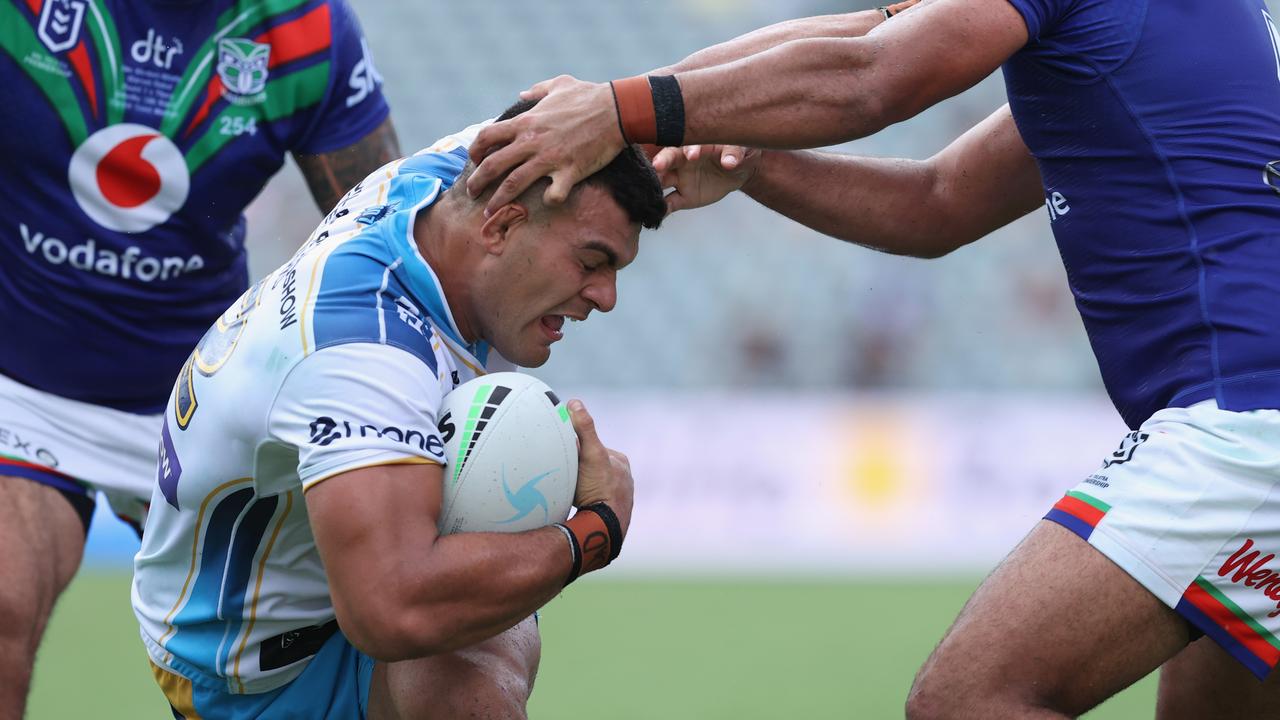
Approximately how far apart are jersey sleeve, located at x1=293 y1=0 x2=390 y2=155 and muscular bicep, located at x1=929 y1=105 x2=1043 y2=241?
1858mm

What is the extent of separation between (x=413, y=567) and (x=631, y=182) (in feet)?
3.58

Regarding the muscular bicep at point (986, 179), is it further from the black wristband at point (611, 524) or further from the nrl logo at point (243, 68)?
the nrl logo at point (243, 68)

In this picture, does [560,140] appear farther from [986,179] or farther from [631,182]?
[986,179]

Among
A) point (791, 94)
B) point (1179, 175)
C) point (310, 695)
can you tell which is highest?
point (791, 94)

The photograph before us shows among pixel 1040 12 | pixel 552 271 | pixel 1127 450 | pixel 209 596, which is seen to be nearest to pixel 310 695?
pixel 209 596

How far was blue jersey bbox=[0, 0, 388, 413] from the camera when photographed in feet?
14.6

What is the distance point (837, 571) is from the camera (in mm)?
10617

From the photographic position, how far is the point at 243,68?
462 centimetres

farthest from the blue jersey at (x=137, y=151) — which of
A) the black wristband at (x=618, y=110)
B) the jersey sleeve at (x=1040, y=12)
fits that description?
the jersey sleeve at (x=1040, y=12)

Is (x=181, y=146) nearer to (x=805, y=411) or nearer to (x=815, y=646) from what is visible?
(x=815, y=646)

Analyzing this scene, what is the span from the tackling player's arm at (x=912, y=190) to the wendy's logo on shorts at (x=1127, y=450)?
1184mm

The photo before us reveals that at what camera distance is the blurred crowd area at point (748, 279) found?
13.0 metres

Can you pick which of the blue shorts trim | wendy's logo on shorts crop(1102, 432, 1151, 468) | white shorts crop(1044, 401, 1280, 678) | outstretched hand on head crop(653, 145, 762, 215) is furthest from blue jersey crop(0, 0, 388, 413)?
white shorts crop(1044, 401, 1280, 678)

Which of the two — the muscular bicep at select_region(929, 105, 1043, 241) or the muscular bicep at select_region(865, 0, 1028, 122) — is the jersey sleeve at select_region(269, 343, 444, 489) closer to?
the muscular bicep at select_region(865, 0, 1028, 122)
